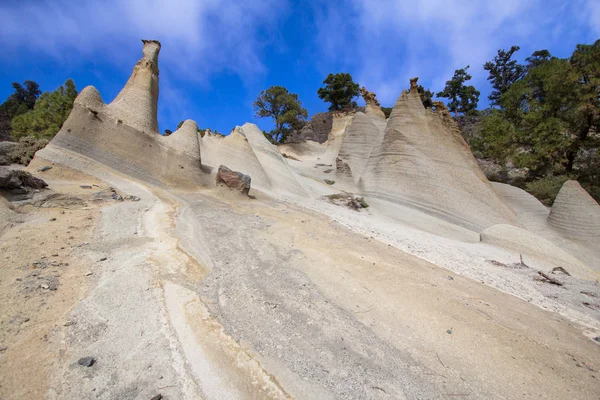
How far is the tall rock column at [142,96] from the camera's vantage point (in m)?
9.16

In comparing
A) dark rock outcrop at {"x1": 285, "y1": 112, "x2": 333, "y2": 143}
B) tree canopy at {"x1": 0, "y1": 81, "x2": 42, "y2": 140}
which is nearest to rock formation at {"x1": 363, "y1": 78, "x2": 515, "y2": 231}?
dark rock outcrop at {"x1": 285, "y1": 112, "x2": 333, "y2": 143}

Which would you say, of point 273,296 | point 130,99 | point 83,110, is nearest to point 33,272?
point 273,296

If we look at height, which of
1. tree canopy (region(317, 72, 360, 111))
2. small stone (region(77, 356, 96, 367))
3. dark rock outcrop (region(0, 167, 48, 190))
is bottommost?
small stone (region(77, 356, 96, 367))

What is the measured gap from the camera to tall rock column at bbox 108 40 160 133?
9.16 m

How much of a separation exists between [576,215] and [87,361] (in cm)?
1225

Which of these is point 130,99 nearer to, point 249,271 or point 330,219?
point 330,219

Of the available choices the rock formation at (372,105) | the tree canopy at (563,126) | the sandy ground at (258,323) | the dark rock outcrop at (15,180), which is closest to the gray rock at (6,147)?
the dark rock outcrop at (15,180)

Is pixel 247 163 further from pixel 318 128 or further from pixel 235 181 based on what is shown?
pixel 318 128

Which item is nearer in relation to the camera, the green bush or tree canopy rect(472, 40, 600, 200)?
the green bush

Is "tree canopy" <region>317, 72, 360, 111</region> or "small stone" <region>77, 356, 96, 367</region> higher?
"tree canopy" <region>317, 72, 360, 111</region>

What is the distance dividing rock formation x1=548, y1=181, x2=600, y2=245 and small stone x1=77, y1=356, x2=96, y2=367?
12.0 metres

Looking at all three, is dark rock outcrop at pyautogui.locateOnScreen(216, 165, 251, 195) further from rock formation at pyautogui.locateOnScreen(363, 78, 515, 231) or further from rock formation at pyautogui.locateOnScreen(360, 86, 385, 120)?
rock formation at pyautogui.locateOnScreen(360, 86, 385, 120)

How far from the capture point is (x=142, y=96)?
9.99m

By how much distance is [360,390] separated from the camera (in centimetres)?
176
